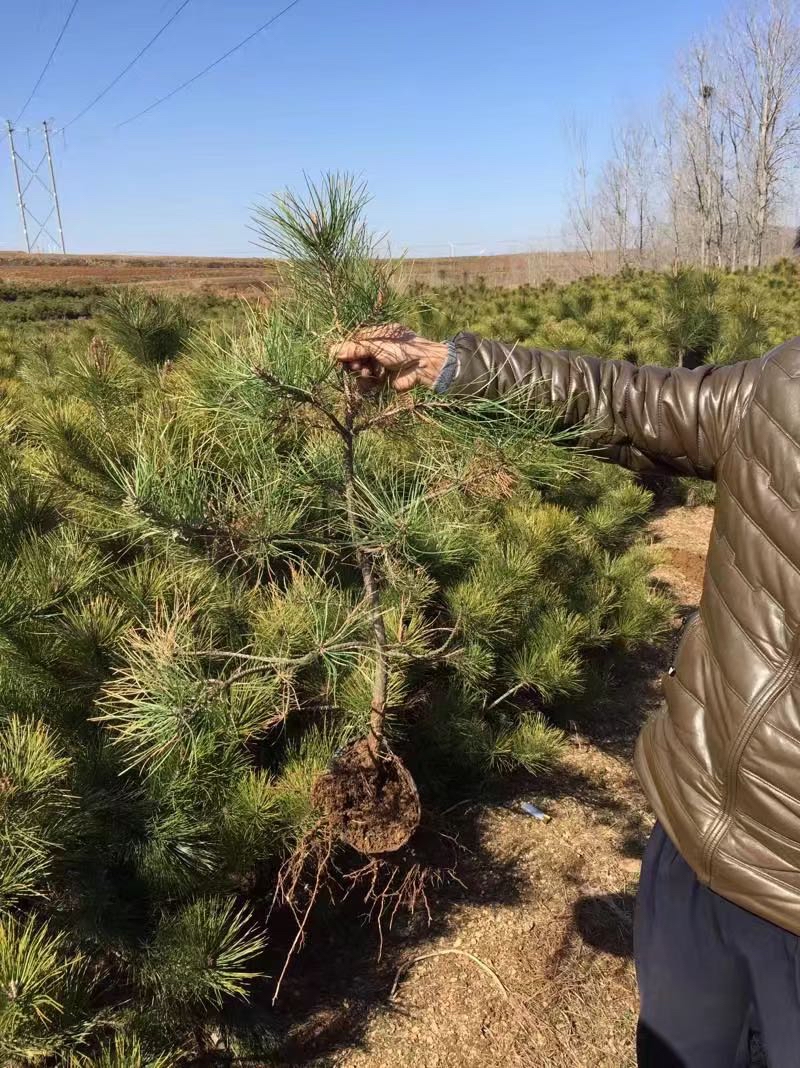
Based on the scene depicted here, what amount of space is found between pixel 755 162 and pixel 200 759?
20.3 meters

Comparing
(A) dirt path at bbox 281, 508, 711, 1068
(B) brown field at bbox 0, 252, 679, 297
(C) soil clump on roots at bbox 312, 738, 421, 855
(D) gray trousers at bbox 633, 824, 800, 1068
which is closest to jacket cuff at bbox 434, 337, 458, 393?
(C) soil clump on roots at bbox 312, 738, 421, 855

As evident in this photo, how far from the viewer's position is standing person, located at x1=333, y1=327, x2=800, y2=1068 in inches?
32.0

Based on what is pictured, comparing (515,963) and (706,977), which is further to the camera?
(515,963)

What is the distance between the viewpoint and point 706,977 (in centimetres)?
94

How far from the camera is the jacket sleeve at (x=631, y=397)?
947 millimetres

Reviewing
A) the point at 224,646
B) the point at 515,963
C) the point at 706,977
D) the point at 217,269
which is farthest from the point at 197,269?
the point at 706,977

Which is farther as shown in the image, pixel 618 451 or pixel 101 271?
pixel 101 271

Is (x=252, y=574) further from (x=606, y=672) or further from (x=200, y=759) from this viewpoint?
(x=606, y=672)

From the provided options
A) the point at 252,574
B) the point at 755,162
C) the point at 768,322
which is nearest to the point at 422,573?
the point at 252,574

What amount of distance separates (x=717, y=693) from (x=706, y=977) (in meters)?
0.37

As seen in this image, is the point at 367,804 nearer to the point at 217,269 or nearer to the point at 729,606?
the point at 729,606

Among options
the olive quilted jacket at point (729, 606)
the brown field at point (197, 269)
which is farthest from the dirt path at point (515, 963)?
the brown field at point (197, 269)

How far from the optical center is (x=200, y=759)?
→ 3.82ft

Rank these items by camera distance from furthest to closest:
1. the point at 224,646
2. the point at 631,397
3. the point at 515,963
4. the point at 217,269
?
the point at 217,269 < the point at 515,963 < the point at 224,646 < the point at 631,397
